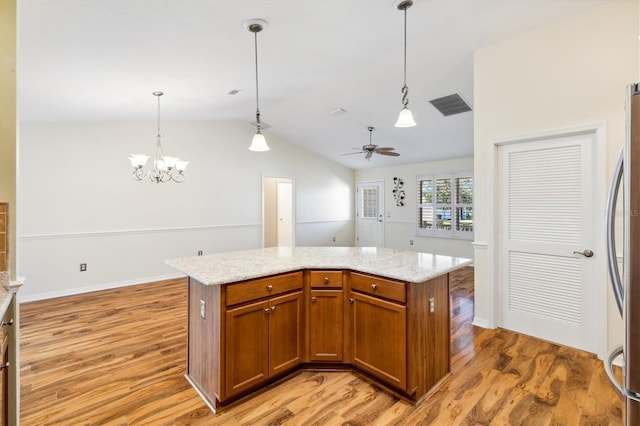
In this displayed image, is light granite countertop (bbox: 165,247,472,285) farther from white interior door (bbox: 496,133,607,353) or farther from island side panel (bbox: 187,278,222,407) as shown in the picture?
white interior door (bbox: 496,133,607,353)

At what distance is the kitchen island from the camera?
197 centimetres

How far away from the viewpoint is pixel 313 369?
7.93 feet

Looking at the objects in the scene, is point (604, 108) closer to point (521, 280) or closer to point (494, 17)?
point (494, 17)

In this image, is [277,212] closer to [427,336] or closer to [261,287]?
[261,287]

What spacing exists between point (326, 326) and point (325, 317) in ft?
0.23

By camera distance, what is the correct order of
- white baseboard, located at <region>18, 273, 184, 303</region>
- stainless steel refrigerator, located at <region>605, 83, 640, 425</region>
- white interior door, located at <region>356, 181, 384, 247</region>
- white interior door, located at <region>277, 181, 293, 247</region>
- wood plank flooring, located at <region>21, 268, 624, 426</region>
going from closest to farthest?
1. stainless steel refrigerator, located at <region>605, 83, 640, 425</region>
2. wood plank flooring, located at <region>21, 268, 624, 426</region>
3. white baseboard, located at <region>18, 273, 184, 303</region>
4. white interior door, located at <region>356, 181, 384, 247</region>
5. white interior door, located at <region>277, 181, 293, 247</region>

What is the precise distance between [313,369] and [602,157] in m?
2.92

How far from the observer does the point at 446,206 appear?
666 centimetres

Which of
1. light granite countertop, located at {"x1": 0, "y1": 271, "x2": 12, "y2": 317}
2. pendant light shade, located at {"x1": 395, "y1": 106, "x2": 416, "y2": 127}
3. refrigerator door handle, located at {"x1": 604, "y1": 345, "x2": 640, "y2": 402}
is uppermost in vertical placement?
pendant light shade, located at {"x1": 395, "y1": 106, "x2": 416, "y2": 127}

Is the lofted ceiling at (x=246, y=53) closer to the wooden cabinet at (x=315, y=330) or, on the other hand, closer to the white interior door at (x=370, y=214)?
the wooden cabinet at (x=315, y=330)

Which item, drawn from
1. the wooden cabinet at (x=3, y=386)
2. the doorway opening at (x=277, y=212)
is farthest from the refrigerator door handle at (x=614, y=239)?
the doorway opening at (x=277, y=212)

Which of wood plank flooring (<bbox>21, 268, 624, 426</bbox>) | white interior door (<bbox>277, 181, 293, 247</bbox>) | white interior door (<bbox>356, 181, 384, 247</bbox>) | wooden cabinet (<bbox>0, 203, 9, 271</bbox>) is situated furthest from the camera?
white interior door (<bbox>277, 181, 293, 247</bbox>)

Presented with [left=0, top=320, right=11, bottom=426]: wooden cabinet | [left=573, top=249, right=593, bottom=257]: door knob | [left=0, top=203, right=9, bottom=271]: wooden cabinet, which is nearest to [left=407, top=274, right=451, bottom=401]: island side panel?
[left=573, top=249, right=593, bottom=257]: door knob

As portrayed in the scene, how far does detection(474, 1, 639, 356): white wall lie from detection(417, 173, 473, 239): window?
10.3ft
